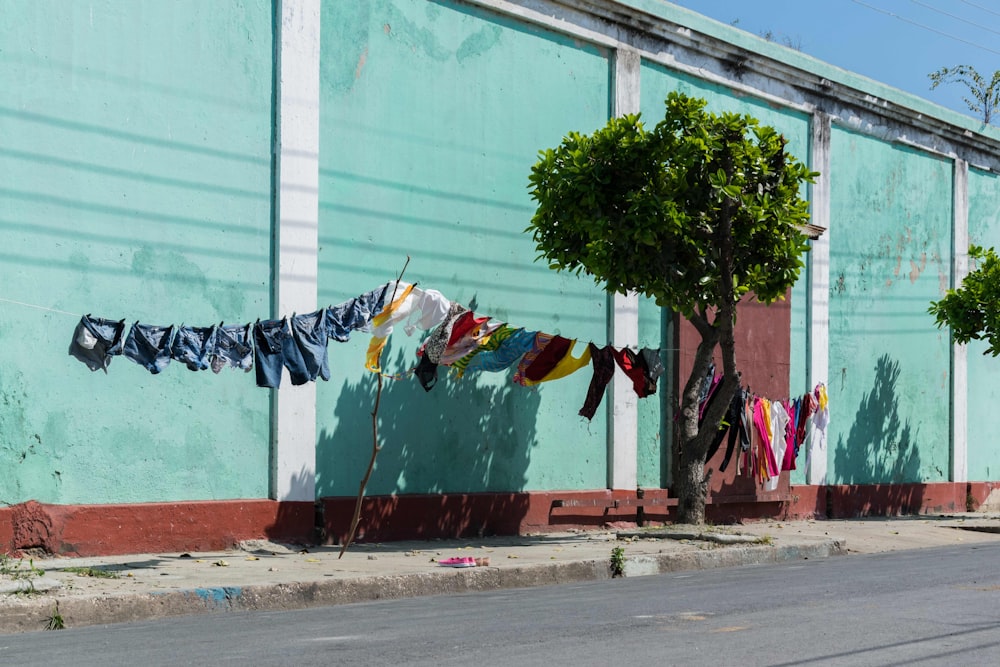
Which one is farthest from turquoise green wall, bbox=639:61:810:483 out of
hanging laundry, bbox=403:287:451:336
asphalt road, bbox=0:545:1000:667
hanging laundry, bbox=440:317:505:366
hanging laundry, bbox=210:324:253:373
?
hanging laundry, bbox=210:324:253:373

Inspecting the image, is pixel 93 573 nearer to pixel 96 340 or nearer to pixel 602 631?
pixel 96 340

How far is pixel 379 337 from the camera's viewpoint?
12281 millimetres

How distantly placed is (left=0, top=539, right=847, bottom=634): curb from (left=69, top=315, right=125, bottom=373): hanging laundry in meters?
2.17

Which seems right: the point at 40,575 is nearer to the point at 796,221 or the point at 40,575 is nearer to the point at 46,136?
the point at 46,136

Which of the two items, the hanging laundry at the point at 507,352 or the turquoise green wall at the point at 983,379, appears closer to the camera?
the hanging laundry at the point at 507,352

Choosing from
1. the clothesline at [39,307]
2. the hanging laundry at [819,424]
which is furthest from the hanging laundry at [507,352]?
the hanging laundry at [819,424]

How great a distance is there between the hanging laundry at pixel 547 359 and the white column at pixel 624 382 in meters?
2.19

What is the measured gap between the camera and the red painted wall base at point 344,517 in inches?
421

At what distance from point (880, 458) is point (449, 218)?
9.62 meters

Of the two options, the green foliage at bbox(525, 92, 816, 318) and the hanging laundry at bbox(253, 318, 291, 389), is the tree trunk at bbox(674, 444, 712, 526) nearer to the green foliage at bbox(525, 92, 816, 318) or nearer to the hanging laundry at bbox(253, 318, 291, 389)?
the green foliage at bbox(525, 92, 816, 318)

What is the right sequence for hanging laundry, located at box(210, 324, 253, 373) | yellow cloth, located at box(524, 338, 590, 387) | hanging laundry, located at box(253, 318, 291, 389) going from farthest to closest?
yellow cloth, located at box(524, 338, 590, 387) → hanging laundry, located at box(253, 318, 291, 389) → hanging laundry, located at box(210, 324, 253, 373)

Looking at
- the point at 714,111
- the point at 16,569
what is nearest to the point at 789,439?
the point at 714,111

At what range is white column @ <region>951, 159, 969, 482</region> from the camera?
21.5 meters

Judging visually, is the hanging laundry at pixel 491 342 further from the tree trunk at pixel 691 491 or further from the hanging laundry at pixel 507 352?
the tree trunk at pixel 691 491
